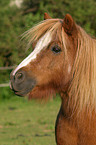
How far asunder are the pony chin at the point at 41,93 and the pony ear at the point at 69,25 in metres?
0.69

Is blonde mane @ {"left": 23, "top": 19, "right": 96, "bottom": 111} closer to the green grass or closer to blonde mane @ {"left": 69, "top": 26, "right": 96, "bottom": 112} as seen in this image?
blonde mane @ {"left": 69, "top": 26, "right": 96, "bottom": 112}

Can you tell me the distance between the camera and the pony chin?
302 centimetres

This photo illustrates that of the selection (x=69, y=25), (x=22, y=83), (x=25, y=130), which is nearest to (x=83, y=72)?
(x=69, y=25)

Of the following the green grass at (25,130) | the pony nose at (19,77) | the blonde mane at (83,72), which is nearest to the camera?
the pony nose at (19,77)

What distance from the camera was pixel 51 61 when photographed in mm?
2996

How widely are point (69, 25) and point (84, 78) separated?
594mm

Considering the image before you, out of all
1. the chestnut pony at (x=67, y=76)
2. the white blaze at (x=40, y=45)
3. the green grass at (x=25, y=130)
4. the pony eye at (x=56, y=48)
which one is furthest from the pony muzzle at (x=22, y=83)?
the green grass at (x=25, y=130)

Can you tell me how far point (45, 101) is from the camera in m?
3.26

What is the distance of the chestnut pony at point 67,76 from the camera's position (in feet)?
9.52

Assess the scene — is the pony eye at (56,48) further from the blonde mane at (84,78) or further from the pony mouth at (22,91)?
the pony mouth at (22,91)

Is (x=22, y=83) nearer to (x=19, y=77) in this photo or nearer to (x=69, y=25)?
(x=19, y=77)

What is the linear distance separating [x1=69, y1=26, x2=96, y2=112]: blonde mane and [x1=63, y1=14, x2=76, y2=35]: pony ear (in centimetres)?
12

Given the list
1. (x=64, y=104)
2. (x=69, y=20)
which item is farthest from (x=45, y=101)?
(x=69, y=20)

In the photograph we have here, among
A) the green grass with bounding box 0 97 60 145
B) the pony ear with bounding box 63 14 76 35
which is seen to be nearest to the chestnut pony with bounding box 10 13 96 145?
the pony ear with bounding box 63 14 76 35
